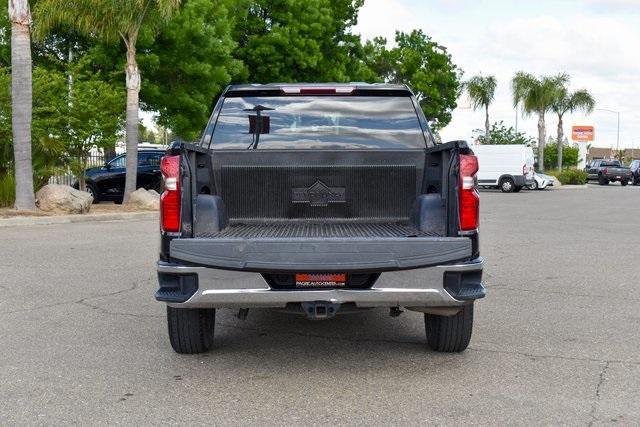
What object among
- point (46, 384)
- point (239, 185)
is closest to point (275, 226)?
point (239, 185)

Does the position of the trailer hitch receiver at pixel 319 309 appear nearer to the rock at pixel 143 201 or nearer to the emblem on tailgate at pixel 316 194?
the emblem on tailgate at pixel 316 194

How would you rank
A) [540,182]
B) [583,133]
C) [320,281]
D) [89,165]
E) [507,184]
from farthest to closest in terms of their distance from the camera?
1. [583,133]
2. [540,182]
3. [507,184]
4. [89,165]
5. [320,281]

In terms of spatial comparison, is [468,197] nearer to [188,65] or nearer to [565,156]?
[188,65]

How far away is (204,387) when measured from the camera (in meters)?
4.74

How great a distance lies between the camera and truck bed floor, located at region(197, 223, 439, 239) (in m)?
5.10

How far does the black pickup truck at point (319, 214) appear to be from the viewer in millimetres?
4637

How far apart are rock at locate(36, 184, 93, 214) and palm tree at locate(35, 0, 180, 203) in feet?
9.56

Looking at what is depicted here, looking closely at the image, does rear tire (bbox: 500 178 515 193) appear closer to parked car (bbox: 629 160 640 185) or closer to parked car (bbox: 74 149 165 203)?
parked car (bbox: 74 149 165 203)

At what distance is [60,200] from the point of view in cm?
1755

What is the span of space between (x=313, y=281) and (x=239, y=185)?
136 centimetres

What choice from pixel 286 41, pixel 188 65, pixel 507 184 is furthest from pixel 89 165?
pixel 507 184

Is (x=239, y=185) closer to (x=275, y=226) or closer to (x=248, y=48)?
(x=275, y=226)

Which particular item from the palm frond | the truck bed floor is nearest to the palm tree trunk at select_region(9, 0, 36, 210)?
the truck bed floor

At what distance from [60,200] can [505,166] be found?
24.9 metres
